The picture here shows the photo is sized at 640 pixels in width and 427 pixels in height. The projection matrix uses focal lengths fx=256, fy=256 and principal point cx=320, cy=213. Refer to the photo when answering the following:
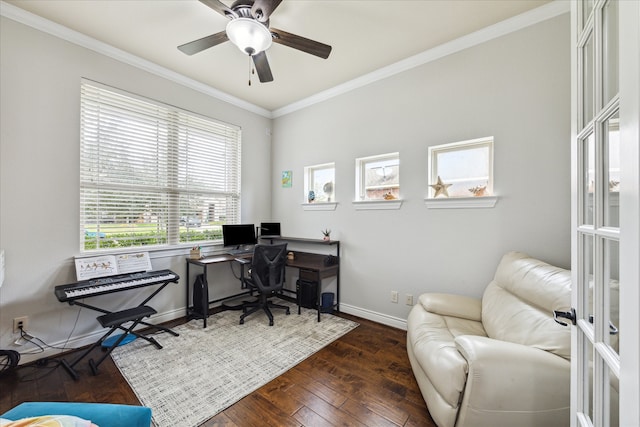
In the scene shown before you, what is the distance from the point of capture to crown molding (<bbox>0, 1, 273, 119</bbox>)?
2145 mm

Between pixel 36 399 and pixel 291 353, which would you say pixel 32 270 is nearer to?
pixel 36 399

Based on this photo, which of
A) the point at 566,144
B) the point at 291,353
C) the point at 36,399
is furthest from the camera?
the point at 291,353

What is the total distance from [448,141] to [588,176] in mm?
1778

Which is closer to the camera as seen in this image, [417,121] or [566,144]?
[566,144]

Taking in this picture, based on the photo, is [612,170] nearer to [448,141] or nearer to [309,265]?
[448,141]

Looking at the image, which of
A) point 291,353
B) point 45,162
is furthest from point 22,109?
point 291,353

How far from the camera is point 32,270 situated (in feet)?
7.33

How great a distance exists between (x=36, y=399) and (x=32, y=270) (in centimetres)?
107

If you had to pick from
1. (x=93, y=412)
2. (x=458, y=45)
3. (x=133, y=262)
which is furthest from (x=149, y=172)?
(x=458, y=45)

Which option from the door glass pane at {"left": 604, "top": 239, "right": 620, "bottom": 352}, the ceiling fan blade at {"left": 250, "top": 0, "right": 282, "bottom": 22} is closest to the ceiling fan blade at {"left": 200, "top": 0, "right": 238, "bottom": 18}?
the ceiling fan blade at {"left": 250, "top": 0, "right": 282, "bottom": 22}

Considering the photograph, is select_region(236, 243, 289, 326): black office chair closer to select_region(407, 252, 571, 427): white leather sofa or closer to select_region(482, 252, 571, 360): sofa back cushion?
select_region(407, 252, 571, 427): white leather sofa

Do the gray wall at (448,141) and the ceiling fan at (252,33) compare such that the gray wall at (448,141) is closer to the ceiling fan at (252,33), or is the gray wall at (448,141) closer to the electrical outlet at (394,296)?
the electrical outlet at (394,296)

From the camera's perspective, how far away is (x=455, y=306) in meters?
2.20

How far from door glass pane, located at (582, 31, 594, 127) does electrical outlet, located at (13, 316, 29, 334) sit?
3.93 metres
